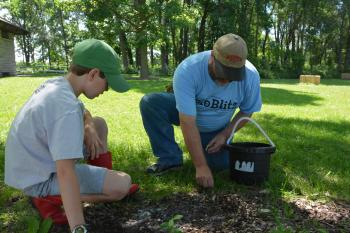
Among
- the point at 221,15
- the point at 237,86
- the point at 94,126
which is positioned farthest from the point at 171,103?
the point at 221,15

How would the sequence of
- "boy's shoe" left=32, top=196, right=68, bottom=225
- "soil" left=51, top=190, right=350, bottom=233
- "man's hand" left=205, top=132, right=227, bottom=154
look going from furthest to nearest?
"man's hand" left=205, top=132, right=227, bottom=154 < "soil" left=51, top=190, right=350, bottom=233 < "boy's shoe" left=32, top=196, right=68, bottom=225

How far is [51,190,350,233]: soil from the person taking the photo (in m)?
2.68

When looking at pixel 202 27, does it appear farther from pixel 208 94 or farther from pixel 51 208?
pixel 51 208

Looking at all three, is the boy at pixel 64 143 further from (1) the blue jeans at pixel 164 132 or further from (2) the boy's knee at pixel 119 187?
(1) the blue jeans at pixel 164 132

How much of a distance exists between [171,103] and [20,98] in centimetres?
676

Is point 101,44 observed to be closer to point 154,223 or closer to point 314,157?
point 154,223

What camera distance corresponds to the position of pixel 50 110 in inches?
85.2

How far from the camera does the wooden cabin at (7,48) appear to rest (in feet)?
73.9

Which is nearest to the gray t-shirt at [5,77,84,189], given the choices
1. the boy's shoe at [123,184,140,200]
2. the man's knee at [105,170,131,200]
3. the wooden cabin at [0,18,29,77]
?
the man's knee at [105,170,131,200]

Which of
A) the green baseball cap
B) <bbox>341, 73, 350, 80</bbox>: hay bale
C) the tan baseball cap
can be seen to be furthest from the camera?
<bbox>341, 73, 350, 80</bbox>: hay bale

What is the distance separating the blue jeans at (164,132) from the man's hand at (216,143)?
225 millimetres

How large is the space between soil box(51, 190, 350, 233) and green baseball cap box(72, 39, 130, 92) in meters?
0.96

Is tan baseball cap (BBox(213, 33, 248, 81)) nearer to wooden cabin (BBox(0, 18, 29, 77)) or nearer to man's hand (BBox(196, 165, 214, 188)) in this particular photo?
man's hand (BBox(196, 165, 214, 188))

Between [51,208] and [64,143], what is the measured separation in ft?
2.49
